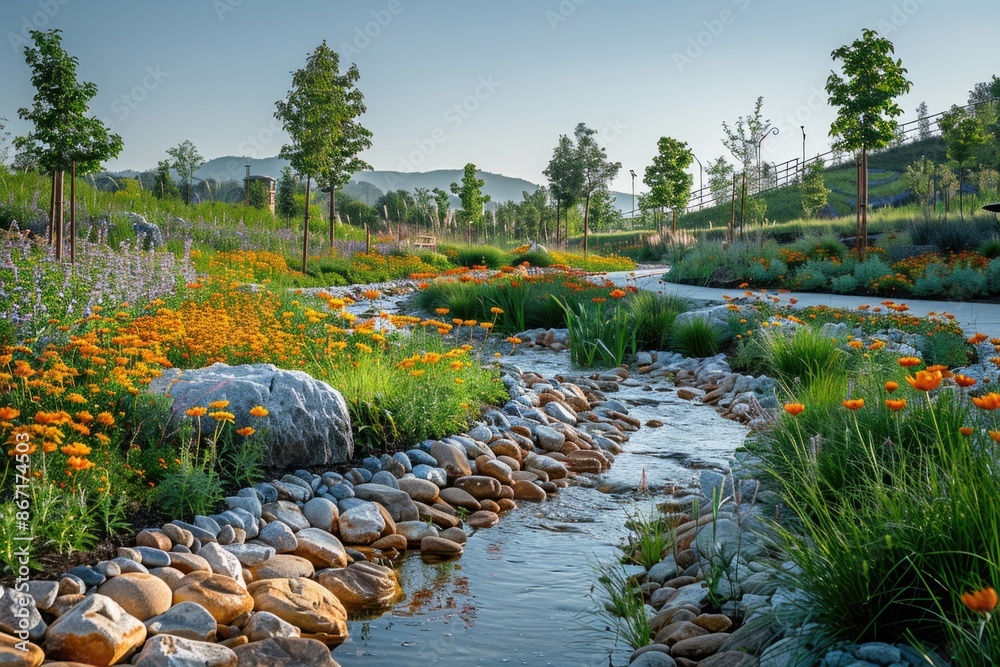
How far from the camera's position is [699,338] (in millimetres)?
9016

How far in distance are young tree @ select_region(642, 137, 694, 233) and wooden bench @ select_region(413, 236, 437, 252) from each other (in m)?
11.7

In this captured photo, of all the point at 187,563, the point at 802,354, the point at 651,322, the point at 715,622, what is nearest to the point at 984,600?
the point at 715,622

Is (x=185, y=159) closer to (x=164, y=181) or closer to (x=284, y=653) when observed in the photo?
(x=164, y=181)

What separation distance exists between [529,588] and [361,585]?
0.77 metres

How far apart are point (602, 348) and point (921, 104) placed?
77071mm

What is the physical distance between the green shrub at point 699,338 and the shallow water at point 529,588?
11.2 ft

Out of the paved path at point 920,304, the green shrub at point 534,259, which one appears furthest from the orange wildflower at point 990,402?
the green shrub at point 534,259

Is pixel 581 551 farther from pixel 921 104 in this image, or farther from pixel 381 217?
pixel 921 104

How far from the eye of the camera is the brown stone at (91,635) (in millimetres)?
2613

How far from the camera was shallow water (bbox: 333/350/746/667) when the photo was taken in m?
2.98

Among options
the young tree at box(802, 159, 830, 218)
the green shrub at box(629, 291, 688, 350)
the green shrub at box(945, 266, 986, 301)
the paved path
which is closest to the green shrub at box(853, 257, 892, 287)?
the paved path

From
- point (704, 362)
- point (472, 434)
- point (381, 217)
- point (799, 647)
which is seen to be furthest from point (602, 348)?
point (381, 217)

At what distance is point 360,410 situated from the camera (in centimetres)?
495

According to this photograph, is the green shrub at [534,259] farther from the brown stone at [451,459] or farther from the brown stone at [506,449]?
the brown stone at [451,459]
